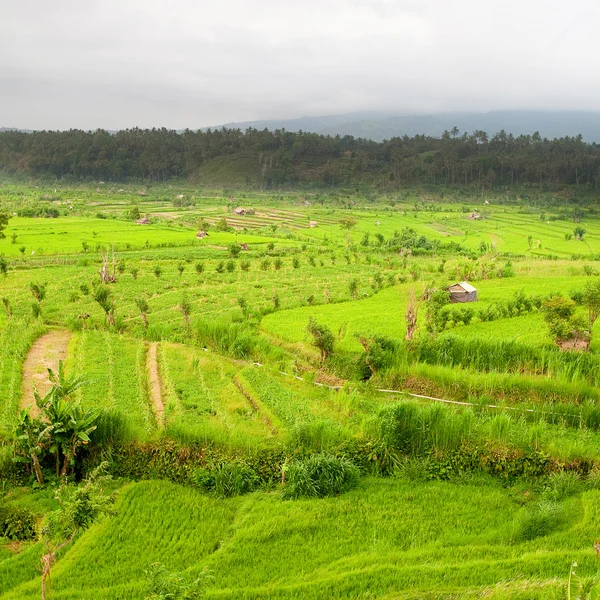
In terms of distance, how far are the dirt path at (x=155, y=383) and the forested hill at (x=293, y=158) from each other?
89857 mm

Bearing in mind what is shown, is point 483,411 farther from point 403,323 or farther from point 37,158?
point 37,158

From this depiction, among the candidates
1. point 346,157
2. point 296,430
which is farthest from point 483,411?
point 346,157

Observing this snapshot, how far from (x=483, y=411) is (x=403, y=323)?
7425mm

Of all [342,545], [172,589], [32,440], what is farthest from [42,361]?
[172,589]

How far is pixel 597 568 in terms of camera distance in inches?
320

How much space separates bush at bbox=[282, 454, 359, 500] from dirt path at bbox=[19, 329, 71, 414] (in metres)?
7.12

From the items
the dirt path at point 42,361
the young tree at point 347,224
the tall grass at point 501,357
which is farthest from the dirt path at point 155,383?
the young tree at point 347,224

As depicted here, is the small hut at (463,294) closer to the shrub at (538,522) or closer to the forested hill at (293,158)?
the shrub at (538,522)

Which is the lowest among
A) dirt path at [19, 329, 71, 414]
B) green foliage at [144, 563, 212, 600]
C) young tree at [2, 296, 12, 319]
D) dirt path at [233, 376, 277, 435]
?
dirt path at [233, 376, 277, 435]

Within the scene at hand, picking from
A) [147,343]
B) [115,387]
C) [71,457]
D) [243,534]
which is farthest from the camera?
[147,343]

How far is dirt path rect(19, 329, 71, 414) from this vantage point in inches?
585

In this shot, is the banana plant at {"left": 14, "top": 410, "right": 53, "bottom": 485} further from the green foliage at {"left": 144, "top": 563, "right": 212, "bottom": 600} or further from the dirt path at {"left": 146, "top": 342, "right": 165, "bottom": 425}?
the green foliage at {"left": 144, "top": 563, "right": 212, "bottom": 600}

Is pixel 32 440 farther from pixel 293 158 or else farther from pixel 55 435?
pixel 293 158

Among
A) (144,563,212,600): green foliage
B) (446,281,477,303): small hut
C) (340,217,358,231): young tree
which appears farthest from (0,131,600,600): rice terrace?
(340,217,358,231): young tree
